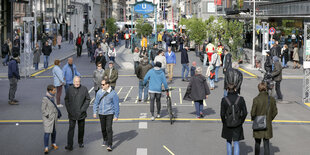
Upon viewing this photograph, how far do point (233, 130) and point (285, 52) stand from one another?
80.2 feet

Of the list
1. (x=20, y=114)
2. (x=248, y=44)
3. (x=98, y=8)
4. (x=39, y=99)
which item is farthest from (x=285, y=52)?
(x=98, y=8)

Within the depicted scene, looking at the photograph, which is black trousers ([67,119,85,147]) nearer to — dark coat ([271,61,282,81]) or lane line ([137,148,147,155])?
lane line ([137,148,147,155])

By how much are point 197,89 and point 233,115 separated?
5.18m

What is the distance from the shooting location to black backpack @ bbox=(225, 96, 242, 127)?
9984 millimetres

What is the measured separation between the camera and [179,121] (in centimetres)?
1516

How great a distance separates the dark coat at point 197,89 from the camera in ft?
49.7

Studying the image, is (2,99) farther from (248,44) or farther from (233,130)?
(248,44)

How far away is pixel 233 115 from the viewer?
393 inches

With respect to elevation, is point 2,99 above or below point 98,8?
below

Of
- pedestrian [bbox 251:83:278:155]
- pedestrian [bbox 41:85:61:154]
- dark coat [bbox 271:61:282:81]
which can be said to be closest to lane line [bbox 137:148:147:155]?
pedestrian [bbox 41:85:61:154]

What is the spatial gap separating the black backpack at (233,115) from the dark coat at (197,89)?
5.09 metres

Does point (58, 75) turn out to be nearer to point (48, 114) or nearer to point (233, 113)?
point (48, 114)

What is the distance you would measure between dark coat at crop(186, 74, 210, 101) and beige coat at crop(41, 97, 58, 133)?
4806 millimetres

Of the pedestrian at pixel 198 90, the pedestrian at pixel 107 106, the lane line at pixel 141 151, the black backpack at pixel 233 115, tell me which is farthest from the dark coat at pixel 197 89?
the black backpack at pixel 233 115
